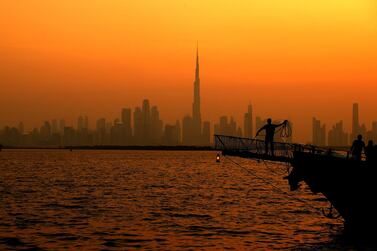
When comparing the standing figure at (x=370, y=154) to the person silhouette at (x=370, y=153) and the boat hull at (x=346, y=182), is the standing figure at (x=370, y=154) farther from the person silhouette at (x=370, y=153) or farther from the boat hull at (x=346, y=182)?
the boat hull at (x=346, y=182)

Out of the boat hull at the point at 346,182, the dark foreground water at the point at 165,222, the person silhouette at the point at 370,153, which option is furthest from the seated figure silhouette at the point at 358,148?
the dark foreground water at the point at 165,222

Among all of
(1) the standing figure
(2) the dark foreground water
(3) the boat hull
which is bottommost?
(2) the dark foreground water

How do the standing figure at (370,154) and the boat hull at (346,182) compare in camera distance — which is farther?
the standing figure at (370,154)

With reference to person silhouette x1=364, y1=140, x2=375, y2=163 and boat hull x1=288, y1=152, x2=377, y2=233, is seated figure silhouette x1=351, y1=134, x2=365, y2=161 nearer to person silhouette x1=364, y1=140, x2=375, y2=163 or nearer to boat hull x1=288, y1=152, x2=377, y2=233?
person silhouette x1=364, y1=140, x2=375, y2=163

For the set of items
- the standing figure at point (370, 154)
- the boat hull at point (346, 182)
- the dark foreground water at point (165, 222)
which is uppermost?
the standing figure at point (370, 154)

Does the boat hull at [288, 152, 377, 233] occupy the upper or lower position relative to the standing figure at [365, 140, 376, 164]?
lower

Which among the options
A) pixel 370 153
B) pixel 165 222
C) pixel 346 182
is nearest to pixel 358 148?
pixel 370 153

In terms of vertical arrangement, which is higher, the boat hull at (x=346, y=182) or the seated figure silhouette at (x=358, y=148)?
the seated figure silhouette at (x=358, y=148)

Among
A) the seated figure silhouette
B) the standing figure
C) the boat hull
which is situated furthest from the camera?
the seated figure silhouette

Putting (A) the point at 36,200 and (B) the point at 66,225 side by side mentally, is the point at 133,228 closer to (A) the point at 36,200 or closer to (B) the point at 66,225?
(B) the point at 66,225

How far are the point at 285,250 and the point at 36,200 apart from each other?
25.8 m

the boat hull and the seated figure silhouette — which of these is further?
the seated figure silhouette

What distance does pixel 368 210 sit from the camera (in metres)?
26.8

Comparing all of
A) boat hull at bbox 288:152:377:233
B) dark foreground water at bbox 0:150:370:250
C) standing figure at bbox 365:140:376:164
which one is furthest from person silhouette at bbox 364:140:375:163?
dark foreground water at bbox 0:150:370:250
